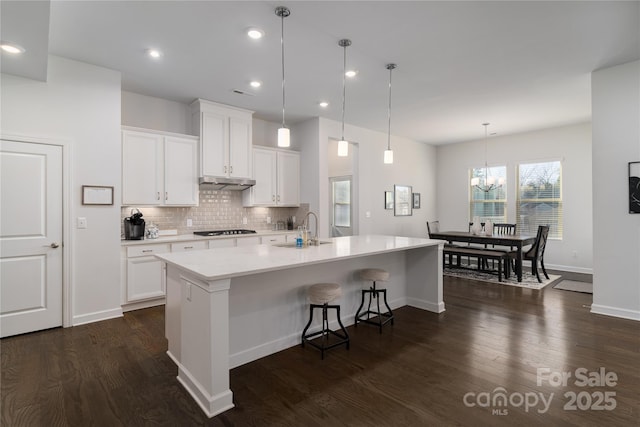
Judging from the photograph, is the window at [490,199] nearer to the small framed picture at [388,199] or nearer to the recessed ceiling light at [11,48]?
the small framed picture at [388,199]

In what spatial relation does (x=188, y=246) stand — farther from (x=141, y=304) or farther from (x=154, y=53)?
(x=154, y=53)

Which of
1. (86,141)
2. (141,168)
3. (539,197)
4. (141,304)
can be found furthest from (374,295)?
(539,197)

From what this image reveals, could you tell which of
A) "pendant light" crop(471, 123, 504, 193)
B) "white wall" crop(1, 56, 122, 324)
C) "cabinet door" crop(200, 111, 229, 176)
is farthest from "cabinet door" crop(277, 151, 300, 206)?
"pendant light" crop(471, 123, 504, 193)

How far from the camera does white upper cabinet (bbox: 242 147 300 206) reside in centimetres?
553

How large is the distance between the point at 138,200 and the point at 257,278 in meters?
2.56

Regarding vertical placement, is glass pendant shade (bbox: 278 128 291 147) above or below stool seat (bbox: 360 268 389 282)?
above

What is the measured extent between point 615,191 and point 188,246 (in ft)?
17.6

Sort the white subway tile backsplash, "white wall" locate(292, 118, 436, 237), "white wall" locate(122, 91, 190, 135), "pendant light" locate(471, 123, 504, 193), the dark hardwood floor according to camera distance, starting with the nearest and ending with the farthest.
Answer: the dark hardwood floor < "white wall" locate(122, 91, 190, 135) < the white subway tile backsplash < "white wall" locate(292, 118, 436, 237) < "pendant light" locate(471, 123, 504, 193)

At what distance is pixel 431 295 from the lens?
13.0 feet

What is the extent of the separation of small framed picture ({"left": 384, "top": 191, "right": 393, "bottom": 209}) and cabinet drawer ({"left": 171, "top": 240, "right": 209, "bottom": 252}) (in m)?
3.92

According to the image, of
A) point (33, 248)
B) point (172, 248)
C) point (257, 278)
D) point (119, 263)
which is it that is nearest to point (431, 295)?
point (257, 278)

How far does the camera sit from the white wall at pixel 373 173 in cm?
575

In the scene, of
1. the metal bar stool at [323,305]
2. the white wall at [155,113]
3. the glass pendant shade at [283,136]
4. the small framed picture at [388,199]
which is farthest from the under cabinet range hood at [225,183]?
the small framed picture at [388,199]

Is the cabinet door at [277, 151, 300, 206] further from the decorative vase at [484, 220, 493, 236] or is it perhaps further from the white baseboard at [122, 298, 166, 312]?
the decorative vase at [484, 220, 493, 236]
